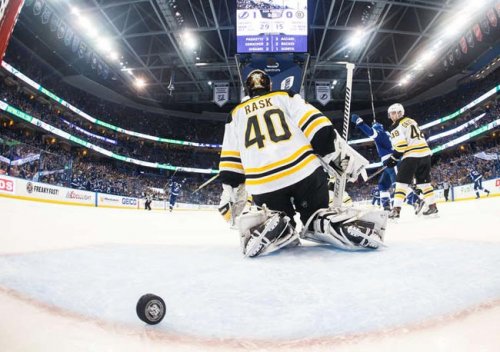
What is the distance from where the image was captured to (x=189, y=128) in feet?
103

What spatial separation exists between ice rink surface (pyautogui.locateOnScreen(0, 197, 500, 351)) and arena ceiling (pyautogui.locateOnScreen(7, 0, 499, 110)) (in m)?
14.4

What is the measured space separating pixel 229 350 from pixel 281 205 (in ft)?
5.73

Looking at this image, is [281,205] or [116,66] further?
[116,66]

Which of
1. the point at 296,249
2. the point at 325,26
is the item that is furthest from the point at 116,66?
the point at 296,249

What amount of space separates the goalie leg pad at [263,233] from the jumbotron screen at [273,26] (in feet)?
30.2

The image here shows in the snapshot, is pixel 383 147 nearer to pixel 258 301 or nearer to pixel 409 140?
pixel 409 140

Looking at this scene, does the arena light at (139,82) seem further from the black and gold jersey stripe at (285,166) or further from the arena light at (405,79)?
the black and gold jersey stripe at (285,166)

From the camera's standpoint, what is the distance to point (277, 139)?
2.25 meters

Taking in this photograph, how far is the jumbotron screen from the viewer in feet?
34.3

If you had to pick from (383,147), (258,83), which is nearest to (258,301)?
(258,83)

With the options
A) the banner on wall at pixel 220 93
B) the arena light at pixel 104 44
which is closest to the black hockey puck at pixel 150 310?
the banner on wall at pixel 220 93

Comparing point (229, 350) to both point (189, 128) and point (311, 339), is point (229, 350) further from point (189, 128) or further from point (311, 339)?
point (189, 128)

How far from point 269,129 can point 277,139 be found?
0.30 ft

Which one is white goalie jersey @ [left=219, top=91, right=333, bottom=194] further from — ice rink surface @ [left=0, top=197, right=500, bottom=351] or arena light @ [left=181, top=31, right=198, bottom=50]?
arena light @ [left=181, top=31, right=198, bottom=50]
